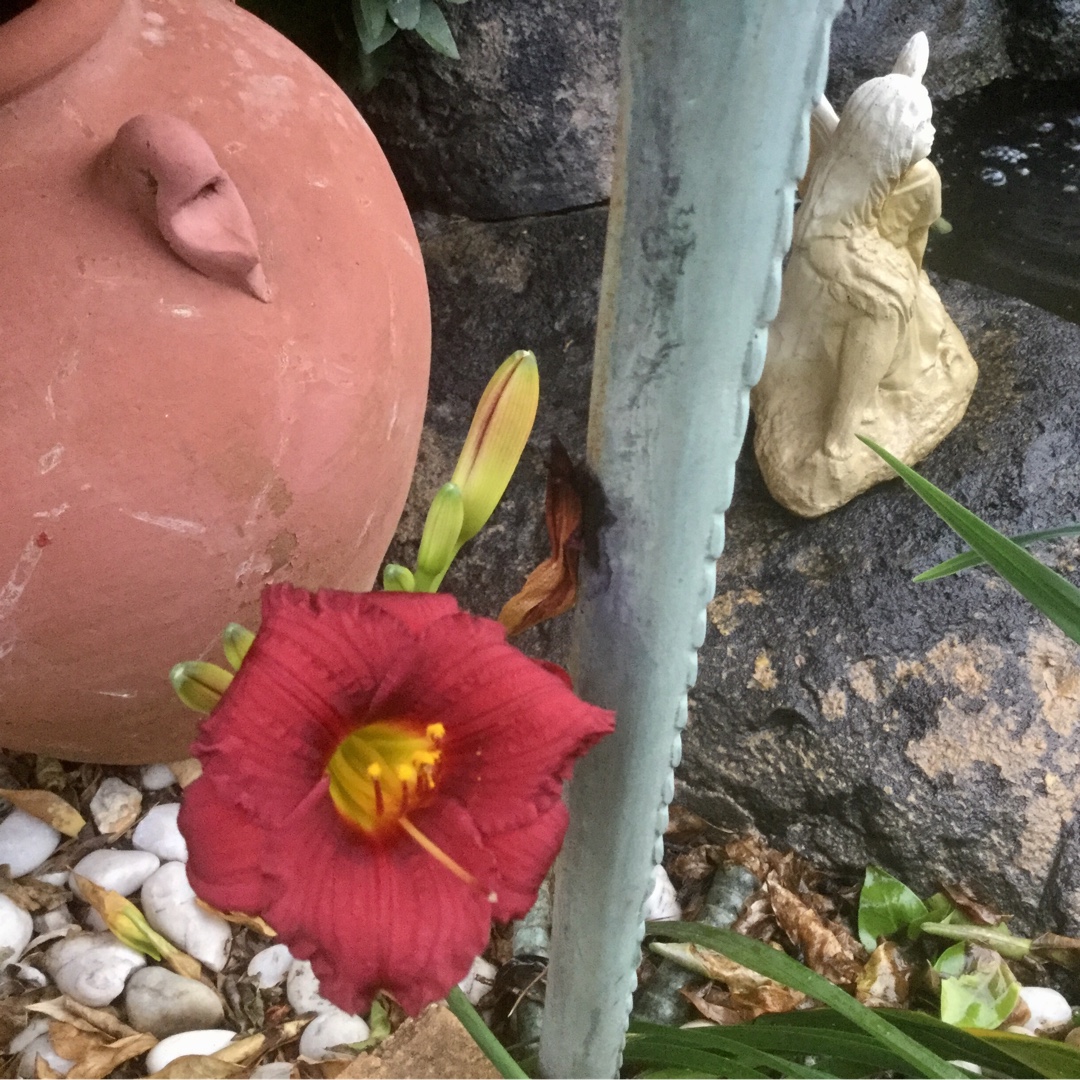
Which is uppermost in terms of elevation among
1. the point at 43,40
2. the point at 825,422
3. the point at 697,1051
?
the point at 43,40

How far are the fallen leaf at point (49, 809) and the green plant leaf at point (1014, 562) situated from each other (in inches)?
38.6

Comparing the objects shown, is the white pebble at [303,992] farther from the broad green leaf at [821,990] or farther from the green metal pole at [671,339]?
the green metal pole at [671,339]

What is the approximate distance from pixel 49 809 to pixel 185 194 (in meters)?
0.76

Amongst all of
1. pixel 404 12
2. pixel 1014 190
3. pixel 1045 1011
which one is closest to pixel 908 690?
pixel 1045 1011

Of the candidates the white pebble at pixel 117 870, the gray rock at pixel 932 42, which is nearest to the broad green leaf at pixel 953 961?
the white pebble at pixel 117 870

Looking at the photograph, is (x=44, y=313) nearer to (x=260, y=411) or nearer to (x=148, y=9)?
(x=260, y=411)

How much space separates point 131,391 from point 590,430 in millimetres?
418

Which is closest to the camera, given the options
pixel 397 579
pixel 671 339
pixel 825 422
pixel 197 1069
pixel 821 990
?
pixel 671 339

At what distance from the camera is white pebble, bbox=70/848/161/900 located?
1.05 meters

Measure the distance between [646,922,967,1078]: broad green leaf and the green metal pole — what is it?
18 centimetres

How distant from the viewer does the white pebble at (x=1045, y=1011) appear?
3.31 feet

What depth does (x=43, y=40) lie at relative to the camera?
2.37 ft

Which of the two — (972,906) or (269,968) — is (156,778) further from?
(972,906)

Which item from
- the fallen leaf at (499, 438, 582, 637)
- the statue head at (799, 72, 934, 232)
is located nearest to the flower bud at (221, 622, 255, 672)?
the fallen leaf at (499, 438, 582, 637)
